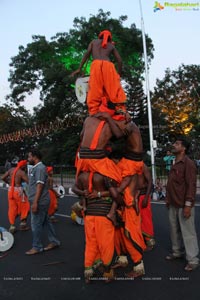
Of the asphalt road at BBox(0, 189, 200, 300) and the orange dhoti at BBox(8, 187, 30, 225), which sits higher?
the orange dhoti at BBox(8, 187, 30, 225)

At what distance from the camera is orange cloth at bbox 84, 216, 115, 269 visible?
12.0ft

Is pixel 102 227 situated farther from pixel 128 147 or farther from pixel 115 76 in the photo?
pixel 115 76

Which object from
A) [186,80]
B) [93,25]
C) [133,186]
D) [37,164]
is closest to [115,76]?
[133,186]

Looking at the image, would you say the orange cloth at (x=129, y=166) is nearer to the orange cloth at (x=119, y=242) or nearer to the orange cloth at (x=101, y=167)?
the orange cloth at (x=101, y=167)

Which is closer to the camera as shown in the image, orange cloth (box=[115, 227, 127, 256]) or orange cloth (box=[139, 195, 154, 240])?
orange cloth (box=[115, 227, 127, 256])

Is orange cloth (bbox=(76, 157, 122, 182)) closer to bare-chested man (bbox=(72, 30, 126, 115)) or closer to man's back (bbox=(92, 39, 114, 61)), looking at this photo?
bare-chested man (bbox=(72, 30, 126, 115))

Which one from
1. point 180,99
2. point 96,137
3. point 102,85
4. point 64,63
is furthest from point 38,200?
point 180,99

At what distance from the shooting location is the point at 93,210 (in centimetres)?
380

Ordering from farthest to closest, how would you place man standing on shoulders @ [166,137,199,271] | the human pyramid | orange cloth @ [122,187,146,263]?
man standing on shoulders @ [166,137,199,271] → orange cloth @ [122,187,146,263] → the human pyramid

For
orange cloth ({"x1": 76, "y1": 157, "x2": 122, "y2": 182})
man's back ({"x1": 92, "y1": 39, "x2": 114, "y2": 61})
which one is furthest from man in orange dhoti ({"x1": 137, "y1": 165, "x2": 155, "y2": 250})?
man's back ({"x1": 92, "y1": 39, "x2": 114, "y2": 61})

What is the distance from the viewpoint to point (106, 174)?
12.3 feet

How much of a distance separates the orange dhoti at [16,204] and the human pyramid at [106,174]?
3319mm

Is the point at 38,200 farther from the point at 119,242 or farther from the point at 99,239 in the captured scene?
the point at 99,239

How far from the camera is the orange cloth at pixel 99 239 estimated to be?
366cm
